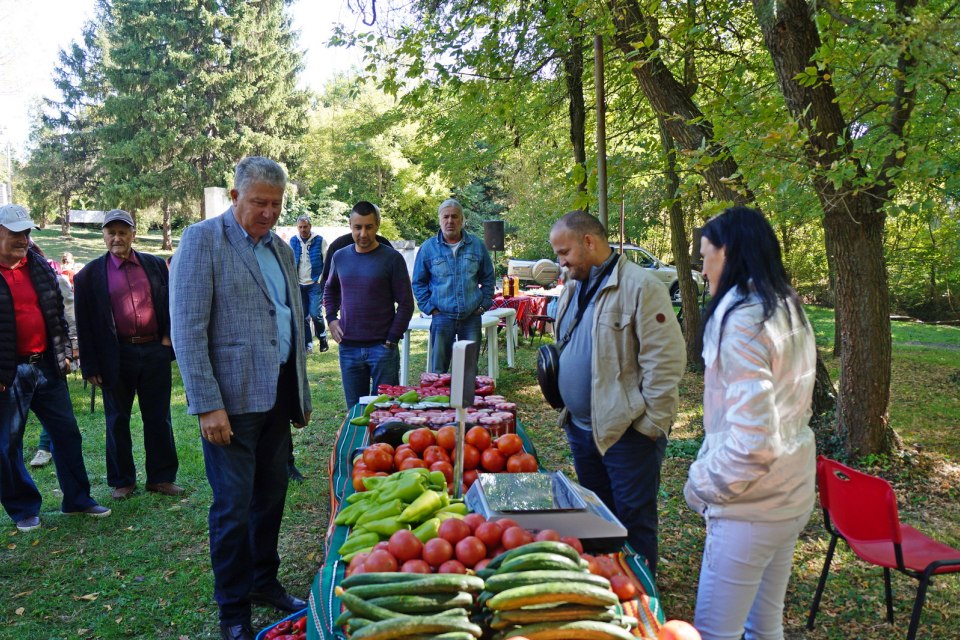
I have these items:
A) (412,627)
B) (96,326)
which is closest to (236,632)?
(412,627)

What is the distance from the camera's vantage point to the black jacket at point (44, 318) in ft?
12.9

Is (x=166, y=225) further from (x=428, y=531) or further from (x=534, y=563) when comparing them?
(x=534, y=563)

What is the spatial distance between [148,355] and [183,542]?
1.38 m

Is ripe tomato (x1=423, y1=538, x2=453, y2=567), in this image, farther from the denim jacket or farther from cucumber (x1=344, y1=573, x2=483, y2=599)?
the denim jacket

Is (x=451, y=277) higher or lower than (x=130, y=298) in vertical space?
higher

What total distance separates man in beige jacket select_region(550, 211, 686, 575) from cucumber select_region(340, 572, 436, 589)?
1327 millimetres

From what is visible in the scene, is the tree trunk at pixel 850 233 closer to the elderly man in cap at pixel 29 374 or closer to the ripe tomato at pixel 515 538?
the ripe tomato at pixel 515 538

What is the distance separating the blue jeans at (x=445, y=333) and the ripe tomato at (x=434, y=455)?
3.01 meters

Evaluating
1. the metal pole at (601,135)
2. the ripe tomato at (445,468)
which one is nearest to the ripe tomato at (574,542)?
the ripe tomato at (445,468)

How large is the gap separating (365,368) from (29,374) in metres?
2.17

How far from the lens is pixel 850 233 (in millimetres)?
4770

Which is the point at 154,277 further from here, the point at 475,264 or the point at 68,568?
the point at 475,264

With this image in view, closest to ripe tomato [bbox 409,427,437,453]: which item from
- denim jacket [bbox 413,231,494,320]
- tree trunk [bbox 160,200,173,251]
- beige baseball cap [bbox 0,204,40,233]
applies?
beige baseball cap [bbox 0,204,40,233]

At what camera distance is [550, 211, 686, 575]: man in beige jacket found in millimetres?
2707
